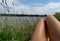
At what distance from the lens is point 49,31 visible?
112 cm

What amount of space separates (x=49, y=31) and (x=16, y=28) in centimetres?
184

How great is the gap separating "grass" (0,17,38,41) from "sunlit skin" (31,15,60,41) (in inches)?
65.6

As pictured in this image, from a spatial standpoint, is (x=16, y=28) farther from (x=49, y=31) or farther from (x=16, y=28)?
(x=49, y=31)

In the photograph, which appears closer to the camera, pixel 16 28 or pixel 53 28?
pixel 53 28

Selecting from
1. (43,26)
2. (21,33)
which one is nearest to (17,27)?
(21,33)

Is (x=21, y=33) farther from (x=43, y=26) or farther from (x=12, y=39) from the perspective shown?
(x=43, y=26)

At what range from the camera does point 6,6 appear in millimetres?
2846

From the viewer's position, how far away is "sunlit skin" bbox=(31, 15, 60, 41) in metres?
1.06

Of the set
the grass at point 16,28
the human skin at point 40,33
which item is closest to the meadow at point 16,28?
the grass at point 16,28

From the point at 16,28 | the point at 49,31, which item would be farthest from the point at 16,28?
the point at 49,31

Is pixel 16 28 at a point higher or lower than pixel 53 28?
lower

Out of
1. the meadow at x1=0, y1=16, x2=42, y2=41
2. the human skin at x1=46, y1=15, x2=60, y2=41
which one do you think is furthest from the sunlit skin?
the meadow at x1=0, y1=16, x2=42, y2=41

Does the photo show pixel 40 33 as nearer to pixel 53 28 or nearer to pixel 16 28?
pixel 53 28

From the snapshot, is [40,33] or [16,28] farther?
[16,28]
